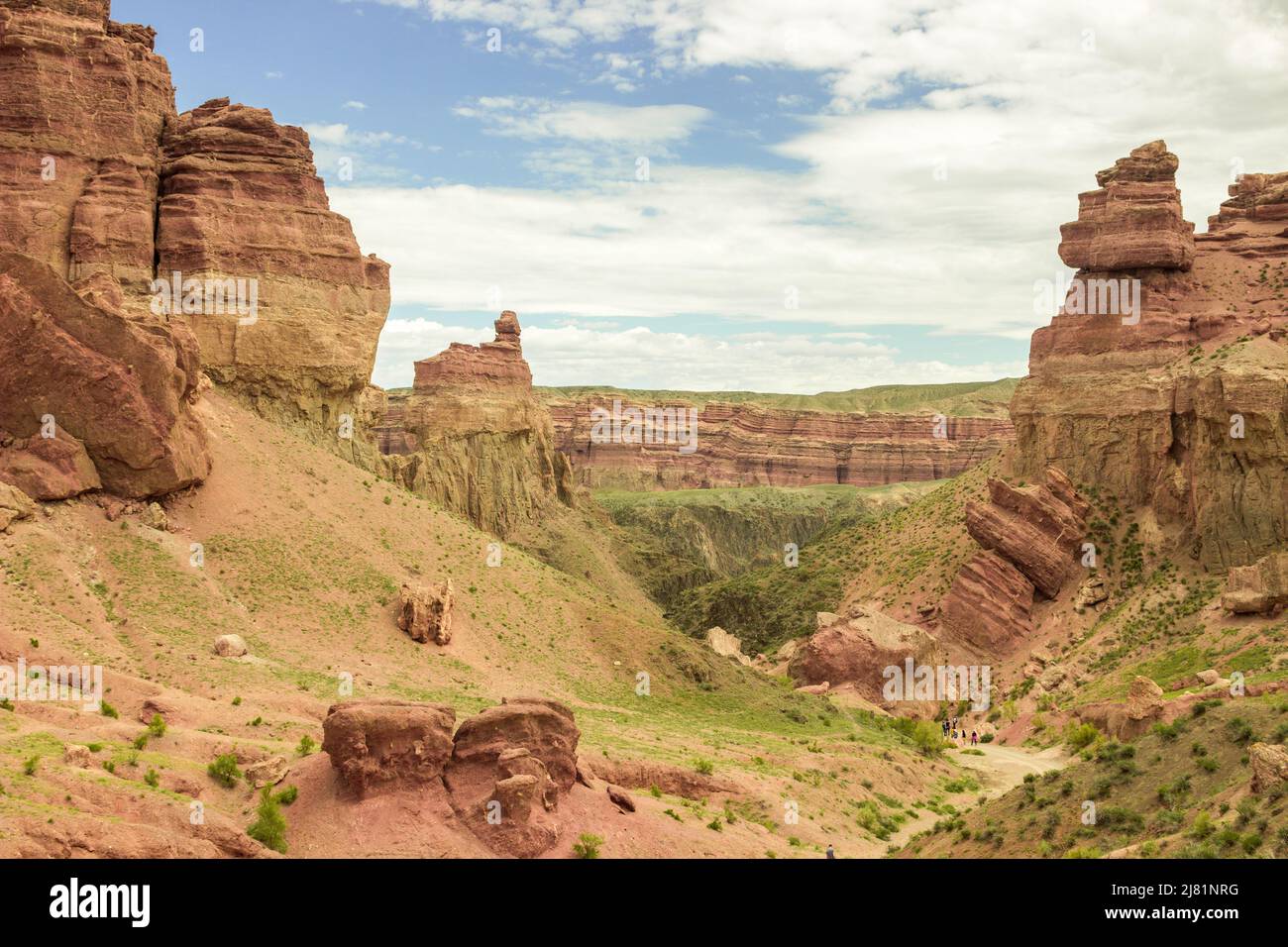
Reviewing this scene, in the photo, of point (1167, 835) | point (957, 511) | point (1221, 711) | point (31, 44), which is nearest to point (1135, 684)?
point (1221, 711)

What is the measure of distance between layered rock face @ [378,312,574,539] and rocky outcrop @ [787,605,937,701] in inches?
1510

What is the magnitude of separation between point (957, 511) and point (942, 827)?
46.1 m

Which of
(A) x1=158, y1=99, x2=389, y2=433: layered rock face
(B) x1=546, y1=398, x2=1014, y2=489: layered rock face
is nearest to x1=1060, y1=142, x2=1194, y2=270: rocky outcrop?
(A) x1=158, y1=99, x2=389, y2=433: layered rock face

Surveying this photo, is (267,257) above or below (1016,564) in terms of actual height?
above

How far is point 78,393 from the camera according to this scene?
141 feet

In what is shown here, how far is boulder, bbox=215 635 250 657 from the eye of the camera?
3900cm

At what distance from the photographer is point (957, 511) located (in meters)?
78.8

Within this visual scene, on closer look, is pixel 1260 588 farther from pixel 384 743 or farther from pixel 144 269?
pixel 144 269

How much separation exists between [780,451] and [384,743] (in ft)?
555

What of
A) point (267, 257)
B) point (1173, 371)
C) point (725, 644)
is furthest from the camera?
point (725, 644)

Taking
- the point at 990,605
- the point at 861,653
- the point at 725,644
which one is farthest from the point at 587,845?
the point at 725,644

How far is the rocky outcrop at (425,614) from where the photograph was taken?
151 ft

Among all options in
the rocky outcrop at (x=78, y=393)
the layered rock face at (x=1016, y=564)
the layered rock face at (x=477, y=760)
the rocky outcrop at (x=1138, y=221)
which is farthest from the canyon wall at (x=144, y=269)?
the rocky outcrop at (x=1138, y=221)
